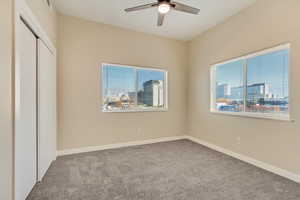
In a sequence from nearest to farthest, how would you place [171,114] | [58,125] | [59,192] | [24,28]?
[24,28] < [59,192] < [58,125] < [171,114]

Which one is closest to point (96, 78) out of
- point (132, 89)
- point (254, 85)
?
point (132, 89)

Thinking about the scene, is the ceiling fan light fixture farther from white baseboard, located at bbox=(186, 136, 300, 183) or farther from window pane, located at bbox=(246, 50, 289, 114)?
white baseboard, located at bbox=(186, 136, 300, 183)

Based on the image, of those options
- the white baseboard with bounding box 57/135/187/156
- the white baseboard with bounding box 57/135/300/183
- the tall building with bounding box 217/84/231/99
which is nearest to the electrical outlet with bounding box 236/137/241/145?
the white baseboard with bounding box 57/135/300/183

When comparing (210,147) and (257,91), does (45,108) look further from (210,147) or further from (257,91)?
(257,91)

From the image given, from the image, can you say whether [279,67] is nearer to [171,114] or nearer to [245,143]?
[245,143]

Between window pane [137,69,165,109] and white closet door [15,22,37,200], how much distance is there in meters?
2.45

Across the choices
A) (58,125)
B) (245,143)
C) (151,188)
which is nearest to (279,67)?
(245,143)

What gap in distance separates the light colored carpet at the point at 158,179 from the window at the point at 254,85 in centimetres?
106

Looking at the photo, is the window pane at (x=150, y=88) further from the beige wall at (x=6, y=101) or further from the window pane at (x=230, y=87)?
the beige wall at (x=6, y=101)

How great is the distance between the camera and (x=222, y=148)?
348 cm

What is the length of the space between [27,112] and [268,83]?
12.6 feet

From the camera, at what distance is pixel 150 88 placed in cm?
437

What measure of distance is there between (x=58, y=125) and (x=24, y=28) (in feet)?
6.76

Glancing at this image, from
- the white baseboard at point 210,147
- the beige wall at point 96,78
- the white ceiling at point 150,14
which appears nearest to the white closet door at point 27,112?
the beige wall at point 96,78
